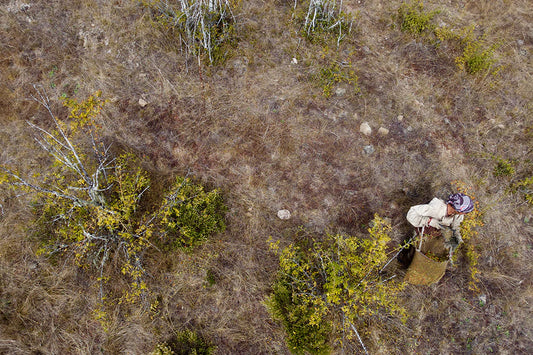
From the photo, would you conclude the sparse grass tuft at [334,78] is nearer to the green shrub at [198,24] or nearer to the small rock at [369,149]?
the small rock at [369,149]

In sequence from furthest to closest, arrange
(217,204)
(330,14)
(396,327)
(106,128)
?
1. (330,14)
2. (106,128)
3. (217,204)
4. (396,327)

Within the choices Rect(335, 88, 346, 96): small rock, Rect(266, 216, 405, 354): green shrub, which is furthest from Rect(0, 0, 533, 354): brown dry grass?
Rect(266, 216, 405, 354): green shrub

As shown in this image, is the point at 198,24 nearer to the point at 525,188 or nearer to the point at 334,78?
the point at 334,78

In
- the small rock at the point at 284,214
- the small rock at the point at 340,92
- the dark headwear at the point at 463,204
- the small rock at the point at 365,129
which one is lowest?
the small rock at the point at 284,214

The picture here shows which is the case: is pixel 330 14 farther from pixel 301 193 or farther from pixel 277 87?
pixel 301 193

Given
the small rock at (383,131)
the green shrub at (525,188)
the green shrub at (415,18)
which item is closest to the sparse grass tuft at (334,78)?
the small rock at (383,131)

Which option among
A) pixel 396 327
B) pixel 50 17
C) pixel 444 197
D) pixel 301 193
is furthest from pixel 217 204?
pixel 50 17

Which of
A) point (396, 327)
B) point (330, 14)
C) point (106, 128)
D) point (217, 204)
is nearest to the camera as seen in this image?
point (396, 327)

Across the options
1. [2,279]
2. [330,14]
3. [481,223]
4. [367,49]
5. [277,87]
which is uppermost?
[330,14]
